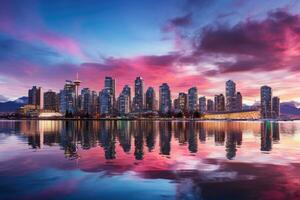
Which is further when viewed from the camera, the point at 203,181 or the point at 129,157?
the point at 129,157

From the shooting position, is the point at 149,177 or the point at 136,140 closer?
the point at 149,177

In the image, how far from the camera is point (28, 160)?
34094mm

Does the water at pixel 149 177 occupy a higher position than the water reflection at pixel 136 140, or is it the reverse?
the water at pixel 149 177

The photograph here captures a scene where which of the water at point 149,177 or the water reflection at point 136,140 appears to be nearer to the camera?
the water at point 149,177

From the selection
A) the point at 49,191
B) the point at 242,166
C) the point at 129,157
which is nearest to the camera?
the point at 49,191

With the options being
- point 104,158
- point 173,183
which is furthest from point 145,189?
point 104,158

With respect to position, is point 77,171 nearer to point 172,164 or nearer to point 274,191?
point 172,164

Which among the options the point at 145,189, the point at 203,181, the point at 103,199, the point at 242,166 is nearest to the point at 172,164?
the point at 242,166

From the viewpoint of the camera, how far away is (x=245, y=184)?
2228cm

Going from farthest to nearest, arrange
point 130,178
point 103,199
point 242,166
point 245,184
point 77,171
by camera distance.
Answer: point 242,166 < point 77,171 < point 130,178 < point 245,184 < point 103,199

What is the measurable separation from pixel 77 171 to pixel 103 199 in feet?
30.2

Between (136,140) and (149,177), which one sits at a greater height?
(149,177)

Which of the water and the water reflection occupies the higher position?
the water

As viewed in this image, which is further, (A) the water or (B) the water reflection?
(B) the water reflection
